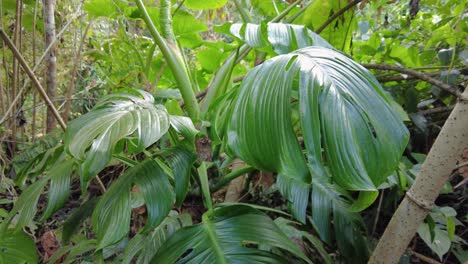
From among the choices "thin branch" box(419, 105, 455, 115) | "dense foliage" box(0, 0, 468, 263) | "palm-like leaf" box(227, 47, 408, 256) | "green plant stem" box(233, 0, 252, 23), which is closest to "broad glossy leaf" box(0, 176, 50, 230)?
"dense foliage" box(0, 0, 468, 263)

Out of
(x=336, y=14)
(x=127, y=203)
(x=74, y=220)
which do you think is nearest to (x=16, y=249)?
(x=74, y=220)

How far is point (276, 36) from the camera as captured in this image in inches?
25.0

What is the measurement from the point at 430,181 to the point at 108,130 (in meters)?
0.52

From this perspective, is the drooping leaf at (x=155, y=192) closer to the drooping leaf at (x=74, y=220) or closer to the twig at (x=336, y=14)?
the drooping leaf at (x=74, y=220)

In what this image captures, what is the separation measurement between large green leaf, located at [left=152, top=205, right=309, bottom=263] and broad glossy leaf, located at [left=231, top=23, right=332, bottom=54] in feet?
0.97

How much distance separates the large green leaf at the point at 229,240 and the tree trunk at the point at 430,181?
159 millimetres

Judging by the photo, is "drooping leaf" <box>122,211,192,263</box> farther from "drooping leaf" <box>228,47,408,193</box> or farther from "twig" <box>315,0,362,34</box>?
"twig" <box>315,0,362,34</box>

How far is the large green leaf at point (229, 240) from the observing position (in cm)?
58

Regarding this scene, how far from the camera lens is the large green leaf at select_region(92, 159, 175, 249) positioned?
568 mm

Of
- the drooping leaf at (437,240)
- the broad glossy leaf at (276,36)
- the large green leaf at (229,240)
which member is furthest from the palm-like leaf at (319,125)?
the drooping leaf at (437,240)

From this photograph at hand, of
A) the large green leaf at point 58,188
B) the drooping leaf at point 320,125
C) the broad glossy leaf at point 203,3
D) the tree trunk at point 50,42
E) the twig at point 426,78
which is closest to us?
the drooping leaf at point 320,125

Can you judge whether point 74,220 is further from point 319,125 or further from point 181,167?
point 319,125

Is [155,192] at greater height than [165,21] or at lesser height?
lesser

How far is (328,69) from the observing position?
0.49 meters
